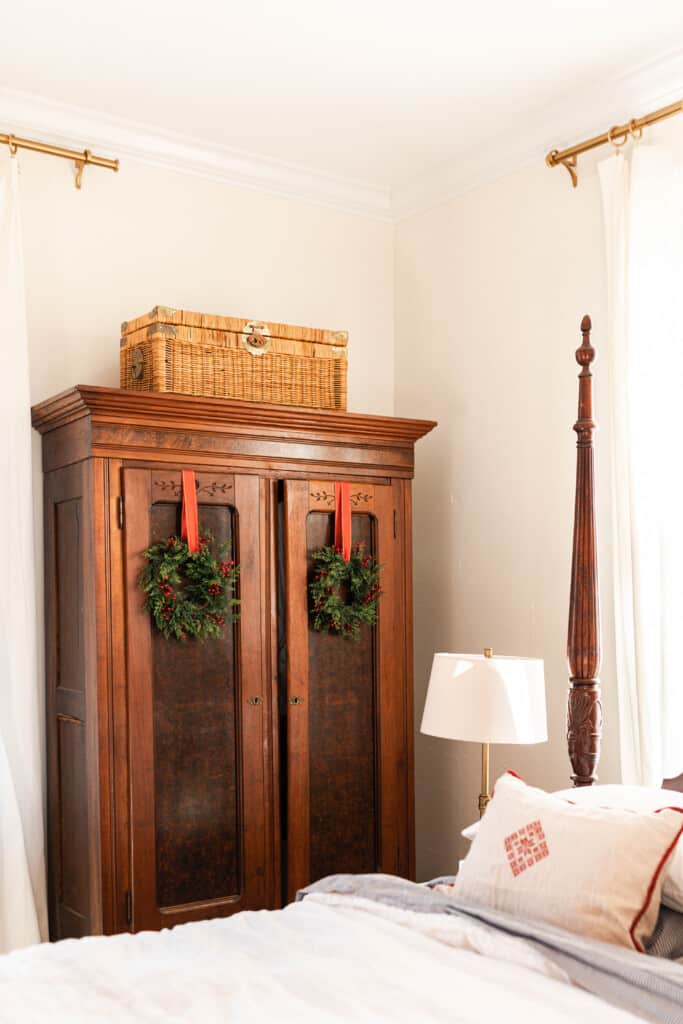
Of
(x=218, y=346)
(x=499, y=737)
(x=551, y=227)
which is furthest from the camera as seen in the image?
(x=551, y=227)

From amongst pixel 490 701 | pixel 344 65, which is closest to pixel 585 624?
pixel 490 701

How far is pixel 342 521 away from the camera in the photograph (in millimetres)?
3365

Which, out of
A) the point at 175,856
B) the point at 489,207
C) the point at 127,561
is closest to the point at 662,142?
the point at 489,207

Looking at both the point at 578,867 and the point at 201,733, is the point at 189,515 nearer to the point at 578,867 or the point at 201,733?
the point at 201,733

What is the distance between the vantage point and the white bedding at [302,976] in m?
1.66

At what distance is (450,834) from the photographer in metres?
3.75

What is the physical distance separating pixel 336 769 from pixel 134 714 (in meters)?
0.72

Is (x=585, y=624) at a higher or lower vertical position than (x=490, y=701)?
higher

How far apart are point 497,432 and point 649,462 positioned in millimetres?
745

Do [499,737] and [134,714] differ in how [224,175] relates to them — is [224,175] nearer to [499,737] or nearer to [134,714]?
[134,714]

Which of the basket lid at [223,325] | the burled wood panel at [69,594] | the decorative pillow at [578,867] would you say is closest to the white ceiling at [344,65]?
the basket lid at [223,325]

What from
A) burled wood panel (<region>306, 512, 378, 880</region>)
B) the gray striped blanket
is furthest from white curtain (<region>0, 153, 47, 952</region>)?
the gray striped blanket

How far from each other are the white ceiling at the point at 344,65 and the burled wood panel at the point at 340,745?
1.33 m

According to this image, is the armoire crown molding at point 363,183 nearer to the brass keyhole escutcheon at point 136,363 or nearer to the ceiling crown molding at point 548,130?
the ceiling crown molding at point 548,130
